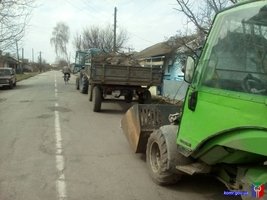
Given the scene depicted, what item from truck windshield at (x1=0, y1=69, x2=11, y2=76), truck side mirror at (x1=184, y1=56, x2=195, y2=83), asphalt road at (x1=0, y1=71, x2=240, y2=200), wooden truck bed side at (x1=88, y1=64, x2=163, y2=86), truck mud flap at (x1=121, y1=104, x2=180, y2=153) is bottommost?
asphalt road at (x1=0, y1=71, x2=240, y2=200)

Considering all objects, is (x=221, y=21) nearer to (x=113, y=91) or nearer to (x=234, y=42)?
(x=234, y=42)

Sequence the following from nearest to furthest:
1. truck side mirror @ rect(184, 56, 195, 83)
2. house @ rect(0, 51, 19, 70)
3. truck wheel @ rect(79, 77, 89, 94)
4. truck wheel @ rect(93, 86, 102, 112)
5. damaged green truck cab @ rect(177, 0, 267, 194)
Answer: damaged green truck cab @ rect(177, 0, 267, 194), truck side mirror @ rect(184, 56, 195, 83), truck wheel @ rect(93, 86, 102, 112), truck wheel @ rect(79, 77, 89, 94), house @ rect(0, 51, 19, 70)

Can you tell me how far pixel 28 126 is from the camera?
11.9 metres

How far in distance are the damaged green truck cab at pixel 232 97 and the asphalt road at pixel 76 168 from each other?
1.25m

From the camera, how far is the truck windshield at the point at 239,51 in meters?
4.11

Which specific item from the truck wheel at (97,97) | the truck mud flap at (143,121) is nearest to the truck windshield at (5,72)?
the truck wheel at (97,97)

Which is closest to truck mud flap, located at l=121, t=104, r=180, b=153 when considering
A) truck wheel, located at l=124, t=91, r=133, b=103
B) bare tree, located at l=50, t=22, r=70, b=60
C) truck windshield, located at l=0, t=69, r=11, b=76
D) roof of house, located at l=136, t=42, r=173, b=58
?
truck wheel, located at l=124, t=91, r=133, b=103

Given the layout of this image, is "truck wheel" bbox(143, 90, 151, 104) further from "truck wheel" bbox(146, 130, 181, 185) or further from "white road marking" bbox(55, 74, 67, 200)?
"truck wheel" bbox(146, 130, 181, 185)

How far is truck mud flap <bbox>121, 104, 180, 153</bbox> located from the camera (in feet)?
24.8

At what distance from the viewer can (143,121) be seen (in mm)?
7867

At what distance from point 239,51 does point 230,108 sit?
62cm

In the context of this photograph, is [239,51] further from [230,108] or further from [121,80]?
[121,80]

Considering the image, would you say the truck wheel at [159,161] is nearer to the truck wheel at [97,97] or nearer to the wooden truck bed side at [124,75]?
the wooden truck bed side at [124,75]

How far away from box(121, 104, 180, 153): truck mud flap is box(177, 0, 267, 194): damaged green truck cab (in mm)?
2234
